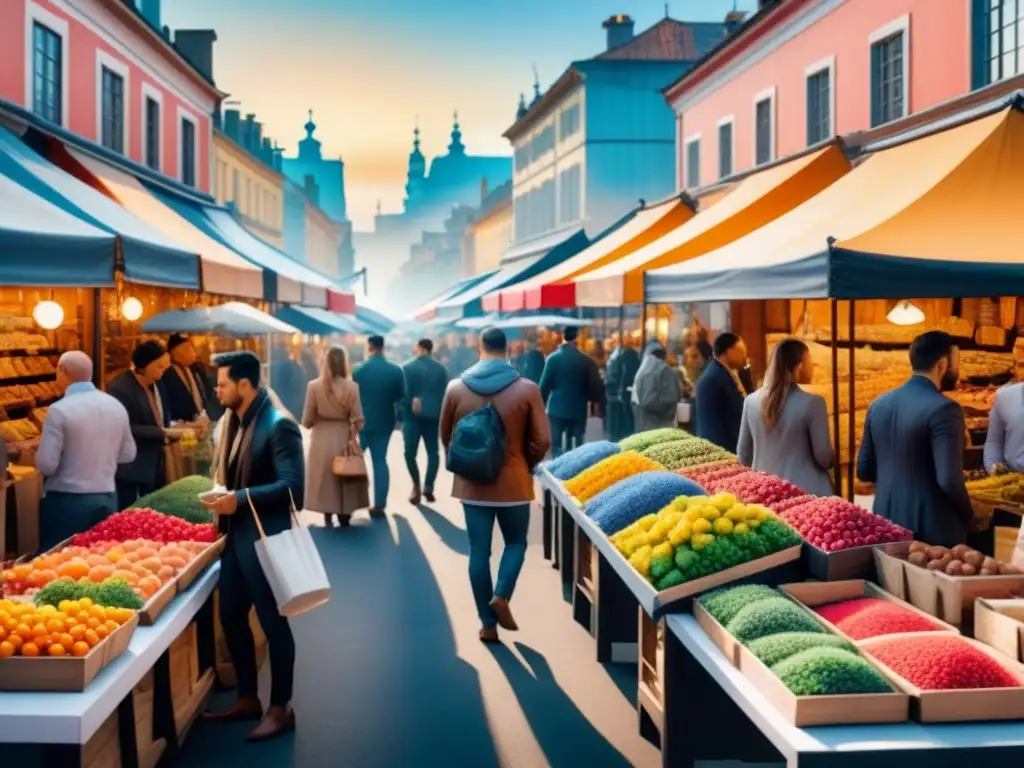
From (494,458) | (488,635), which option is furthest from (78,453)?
(488,635)

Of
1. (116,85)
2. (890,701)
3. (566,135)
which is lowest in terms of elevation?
(890,701)

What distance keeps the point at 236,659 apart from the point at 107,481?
219cm

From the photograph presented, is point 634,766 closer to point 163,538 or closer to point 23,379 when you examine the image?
point 163,538

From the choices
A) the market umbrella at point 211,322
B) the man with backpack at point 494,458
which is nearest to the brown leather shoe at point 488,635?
the man with backpack at point 494,458

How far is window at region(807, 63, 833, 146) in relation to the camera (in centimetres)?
2011

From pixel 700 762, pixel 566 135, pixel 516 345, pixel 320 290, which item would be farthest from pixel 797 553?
pixel 566 135

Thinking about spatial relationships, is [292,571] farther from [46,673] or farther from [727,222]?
[727,222]

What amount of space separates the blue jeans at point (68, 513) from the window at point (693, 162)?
21171 millimetres

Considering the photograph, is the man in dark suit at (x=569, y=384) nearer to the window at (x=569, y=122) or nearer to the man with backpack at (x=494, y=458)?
the man with backpack at (x=494, y=458)

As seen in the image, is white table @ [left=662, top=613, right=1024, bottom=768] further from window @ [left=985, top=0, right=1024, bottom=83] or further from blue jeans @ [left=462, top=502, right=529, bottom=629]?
window @ [left=985, top=0, right=1024, bottom=83]

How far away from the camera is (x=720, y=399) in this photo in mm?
11305

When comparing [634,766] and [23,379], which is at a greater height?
[23,379]

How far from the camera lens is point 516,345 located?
121 ft

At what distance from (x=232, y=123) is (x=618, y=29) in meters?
16.7
